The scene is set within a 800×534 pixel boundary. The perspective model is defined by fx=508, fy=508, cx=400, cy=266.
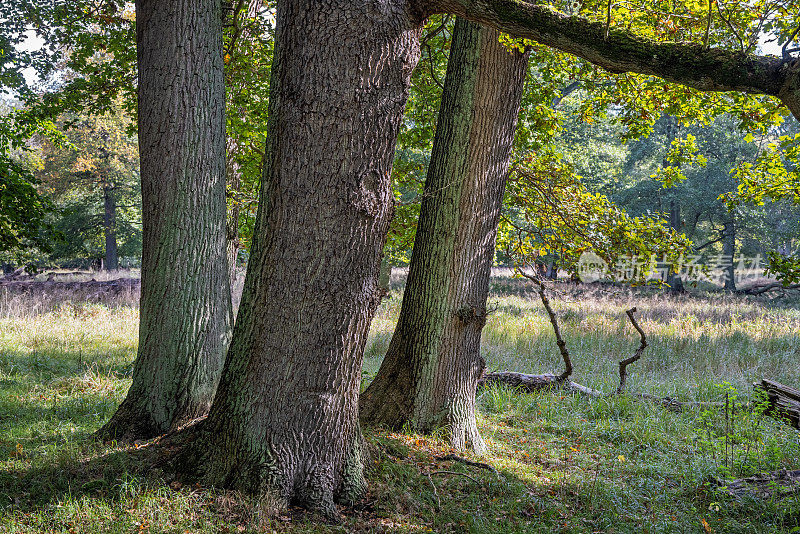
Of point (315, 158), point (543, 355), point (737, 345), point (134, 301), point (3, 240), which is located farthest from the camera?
point (134, 301)

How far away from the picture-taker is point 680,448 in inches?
219

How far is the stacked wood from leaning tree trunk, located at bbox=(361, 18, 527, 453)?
9.24ft

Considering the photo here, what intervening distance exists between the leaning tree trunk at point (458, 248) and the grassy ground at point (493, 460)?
327mm

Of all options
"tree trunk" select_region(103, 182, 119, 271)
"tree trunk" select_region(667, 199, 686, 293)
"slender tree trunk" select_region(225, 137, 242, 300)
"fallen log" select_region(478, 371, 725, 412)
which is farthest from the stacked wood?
"tree trunk" select_region(103, 182, 119, 271)

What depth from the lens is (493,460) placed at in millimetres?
4758

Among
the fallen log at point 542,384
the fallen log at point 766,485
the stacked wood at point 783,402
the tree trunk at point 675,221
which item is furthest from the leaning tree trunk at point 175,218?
the tree trunk at point 675,221

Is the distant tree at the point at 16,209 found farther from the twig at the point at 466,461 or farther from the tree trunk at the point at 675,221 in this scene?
the tree trunk at the point at 675,221

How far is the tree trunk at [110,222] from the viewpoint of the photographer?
25.7m

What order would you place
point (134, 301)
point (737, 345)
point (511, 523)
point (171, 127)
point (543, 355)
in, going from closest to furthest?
point (511, 523) → point (171, 127) → point (543, 355) → point (737, 345) → point (134, 301)

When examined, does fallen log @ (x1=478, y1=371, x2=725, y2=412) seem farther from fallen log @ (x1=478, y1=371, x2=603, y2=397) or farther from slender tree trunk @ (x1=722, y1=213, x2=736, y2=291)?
slender tree trunk @ (x1=722, y1=213, x2=736, y2=291)

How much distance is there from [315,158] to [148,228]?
2417 mm

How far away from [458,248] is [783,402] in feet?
11.1

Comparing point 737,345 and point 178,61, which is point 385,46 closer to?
point 178,61

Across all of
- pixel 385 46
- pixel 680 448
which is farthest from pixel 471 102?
pixel 680 448
